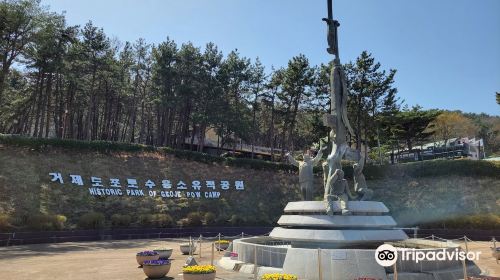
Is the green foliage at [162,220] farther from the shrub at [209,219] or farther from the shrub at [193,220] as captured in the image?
the shrub at [209,219]

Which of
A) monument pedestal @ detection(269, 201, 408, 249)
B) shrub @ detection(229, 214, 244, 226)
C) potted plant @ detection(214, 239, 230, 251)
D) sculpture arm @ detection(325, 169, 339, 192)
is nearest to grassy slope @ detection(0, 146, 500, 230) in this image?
shrub @ detection(229, 214, 244, 226)

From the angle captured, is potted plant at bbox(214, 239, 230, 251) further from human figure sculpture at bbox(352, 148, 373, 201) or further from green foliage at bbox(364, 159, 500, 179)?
green foliage at bbox(364, 159, 500, 179)

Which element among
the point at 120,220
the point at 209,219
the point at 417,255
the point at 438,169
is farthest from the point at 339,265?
the point at 438,169

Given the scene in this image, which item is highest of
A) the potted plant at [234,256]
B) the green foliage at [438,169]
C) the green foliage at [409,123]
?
the green foliage at [409,123]

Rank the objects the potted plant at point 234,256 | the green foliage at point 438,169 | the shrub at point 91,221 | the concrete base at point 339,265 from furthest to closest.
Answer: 1. the green foliage at point 438,169
2. the shrub at point 91,221
3. the potted plant at point 234,256
4. the concrete base at point 339,265

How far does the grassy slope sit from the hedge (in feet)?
1.60

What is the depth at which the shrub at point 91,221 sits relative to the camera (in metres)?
28.5

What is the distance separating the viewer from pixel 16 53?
131 ft

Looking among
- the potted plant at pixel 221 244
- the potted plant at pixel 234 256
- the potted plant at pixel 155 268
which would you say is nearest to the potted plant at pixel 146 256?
the potted plant at pixel 155 268

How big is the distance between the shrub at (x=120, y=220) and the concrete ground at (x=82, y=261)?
3087 millimetres

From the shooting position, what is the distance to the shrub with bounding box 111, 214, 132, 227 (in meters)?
29.8

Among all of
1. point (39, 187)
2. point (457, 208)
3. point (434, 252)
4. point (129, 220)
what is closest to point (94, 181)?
point (39, 187)

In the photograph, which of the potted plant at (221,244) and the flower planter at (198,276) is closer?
the flower planter at (198,276)

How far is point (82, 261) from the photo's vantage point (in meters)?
18.1
